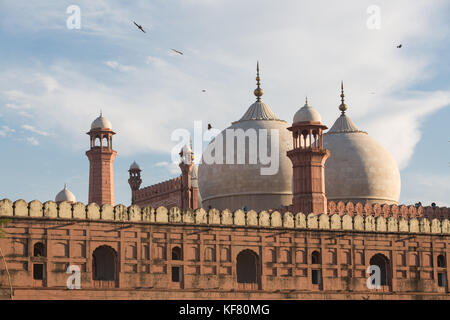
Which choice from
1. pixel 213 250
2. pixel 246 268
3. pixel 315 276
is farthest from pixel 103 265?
pixel 315 276

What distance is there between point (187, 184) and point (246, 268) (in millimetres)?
16397

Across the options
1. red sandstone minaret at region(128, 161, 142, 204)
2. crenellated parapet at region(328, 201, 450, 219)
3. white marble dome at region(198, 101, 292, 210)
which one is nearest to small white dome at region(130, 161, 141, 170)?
red sandstone minaret at region(128, 161, 142, 204)

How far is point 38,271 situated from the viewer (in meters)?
32.3

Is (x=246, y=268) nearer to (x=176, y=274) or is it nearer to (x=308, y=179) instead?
(x=176, y=274)

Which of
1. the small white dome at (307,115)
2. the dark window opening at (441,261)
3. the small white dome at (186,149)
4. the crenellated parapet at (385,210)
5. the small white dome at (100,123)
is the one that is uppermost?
the small white dome at (100,123)

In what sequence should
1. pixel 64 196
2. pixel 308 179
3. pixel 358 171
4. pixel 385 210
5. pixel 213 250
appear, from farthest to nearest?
1. pixel 64 196
2. pixel 358 171
3. pixel 385 210
4. pixel 308 179
5. pixel 213 250

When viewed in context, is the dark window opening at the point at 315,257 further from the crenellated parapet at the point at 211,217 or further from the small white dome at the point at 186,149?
the small white dome at the point at 186,149

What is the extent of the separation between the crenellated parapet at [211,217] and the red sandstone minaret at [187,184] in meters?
17.3

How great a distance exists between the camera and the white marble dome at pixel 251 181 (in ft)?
151

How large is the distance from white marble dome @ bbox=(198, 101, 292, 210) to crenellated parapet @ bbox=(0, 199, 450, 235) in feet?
30.2

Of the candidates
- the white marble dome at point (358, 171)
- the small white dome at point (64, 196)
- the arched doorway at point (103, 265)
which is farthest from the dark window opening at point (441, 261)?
the small white dome at point (64, 196)
